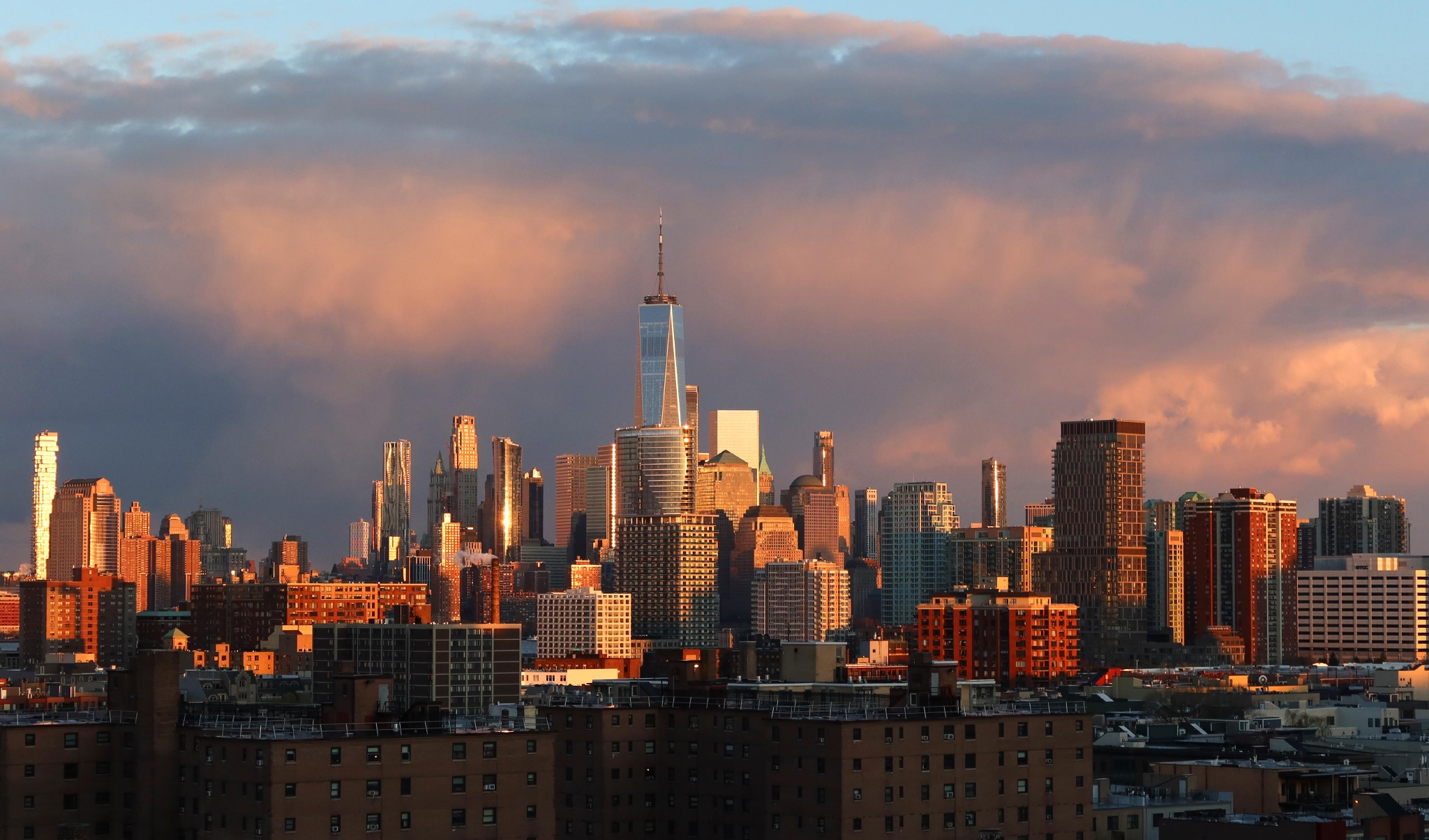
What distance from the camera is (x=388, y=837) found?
12875 cm

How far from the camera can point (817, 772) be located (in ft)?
465

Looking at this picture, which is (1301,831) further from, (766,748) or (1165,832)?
(766,748)

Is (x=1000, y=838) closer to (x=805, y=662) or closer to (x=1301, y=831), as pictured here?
(x=1301, y=831)

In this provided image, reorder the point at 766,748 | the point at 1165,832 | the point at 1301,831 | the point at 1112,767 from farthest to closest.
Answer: the point at 1112,767
the point at 766,748
the point at 1165,832
the point at 1301,831

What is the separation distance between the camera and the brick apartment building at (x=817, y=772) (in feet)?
463

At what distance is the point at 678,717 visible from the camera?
6166 inches

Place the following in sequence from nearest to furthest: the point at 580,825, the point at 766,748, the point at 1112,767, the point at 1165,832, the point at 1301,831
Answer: the point at 1301,831, the point at 1165,832, the point at 766,748, the point at 580,825, the point at 1112,767

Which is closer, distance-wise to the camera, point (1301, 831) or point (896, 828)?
point (1301, 831)

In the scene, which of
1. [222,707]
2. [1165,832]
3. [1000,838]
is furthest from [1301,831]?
[222,707]

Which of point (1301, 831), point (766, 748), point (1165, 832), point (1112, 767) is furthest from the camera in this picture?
point (1112, 767)

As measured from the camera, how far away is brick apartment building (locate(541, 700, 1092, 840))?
14112 cm

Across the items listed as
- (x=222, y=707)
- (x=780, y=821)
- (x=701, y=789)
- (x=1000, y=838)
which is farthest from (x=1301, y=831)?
(x=222, y=707)

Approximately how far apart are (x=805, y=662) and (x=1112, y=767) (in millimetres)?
26658

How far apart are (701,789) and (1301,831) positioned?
1688 inches
